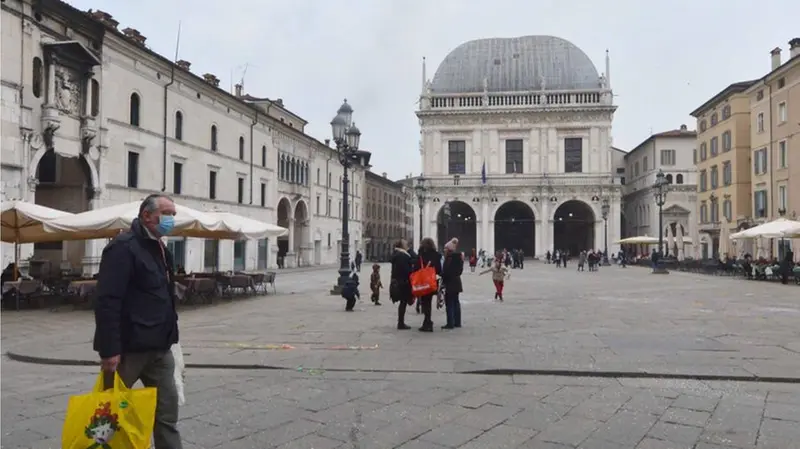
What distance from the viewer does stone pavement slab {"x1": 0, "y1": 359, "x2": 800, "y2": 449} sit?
4.61 m

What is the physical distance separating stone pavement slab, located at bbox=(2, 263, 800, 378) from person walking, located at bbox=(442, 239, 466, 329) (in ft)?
1.26

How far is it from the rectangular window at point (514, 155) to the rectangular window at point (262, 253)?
30.4 m

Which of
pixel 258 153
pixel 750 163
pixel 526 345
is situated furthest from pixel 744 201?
pixel 526 345

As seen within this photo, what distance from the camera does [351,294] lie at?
1332cm

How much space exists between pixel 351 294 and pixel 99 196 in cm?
1428

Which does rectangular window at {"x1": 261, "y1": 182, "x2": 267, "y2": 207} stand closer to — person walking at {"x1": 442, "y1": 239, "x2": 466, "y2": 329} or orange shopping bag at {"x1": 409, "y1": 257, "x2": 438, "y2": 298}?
person walking at {"x1": 442, "y1": 239, "x2": 466, "y2": 329}

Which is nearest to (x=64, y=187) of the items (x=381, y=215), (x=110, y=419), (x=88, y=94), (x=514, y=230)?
(x=88, y=94)

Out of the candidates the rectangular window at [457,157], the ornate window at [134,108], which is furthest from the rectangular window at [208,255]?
the rectangular window at [457,157]

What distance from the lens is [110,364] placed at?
3.22 meters

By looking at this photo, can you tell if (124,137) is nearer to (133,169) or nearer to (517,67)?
(133,169)

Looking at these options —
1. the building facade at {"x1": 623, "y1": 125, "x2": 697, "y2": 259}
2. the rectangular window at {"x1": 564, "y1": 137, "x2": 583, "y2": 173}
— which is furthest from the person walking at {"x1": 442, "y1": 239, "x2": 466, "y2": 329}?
the rectangular window at {"x1": 564, "y1": 137, "x2": 583, "y2": 173}

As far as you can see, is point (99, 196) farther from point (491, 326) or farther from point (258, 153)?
point (491, 326)

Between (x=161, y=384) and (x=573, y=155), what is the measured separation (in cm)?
5894

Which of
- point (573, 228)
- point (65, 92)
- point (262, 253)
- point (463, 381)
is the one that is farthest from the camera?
point (573, 228)
